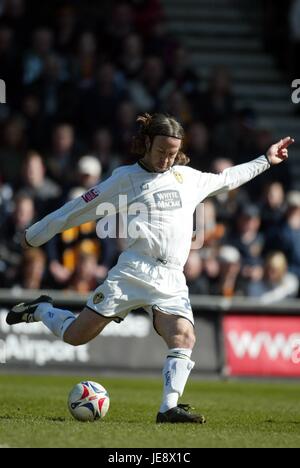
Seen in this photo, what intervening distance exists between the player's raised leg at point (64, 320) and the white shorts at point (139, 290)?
0.10 m

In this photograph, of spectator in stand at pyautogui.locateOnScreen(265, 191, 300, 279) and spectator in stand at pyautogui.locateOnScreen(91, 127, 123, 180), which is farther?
spectator in stand at pyautogui.locateOnScreen(265, 191, 300, 279)

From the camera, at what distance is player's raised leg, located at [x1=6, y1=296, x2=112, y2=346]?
10070 mm

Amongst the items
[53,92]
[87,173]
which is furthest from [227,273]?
[53,92]

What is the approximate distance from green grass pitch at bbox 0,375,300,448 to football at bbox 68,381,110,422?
3.2 inches

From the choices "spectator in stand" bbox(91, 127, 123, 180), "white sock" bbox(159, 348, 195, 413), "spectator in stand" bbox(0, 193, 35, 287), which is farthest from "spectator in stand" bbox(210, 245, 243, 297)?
"white sock" bbox(159, 348, 195, 413)

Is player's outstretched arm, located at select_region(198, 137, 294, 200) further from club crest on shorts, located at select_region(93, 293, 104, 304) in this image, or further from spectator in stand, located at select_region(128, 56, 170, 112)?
spectator in stand, located at select_region(128, 56, 170, 112)

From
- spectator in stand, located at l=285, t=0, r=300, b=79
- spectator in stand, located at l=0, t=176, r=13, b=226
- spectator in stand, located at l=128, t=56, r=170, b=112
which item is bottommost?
spectator in stand, located at l=0, t=176, r=13, b=226

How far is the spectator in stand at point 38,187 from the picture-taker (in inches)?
671

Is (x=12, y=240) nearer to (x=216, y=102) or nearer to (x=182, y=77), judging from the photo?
(x=216, y=102)

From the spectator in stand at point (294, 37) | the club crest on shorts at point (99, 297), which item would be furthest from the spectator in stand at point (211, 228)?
the club crest on shorts at point (99, 297)

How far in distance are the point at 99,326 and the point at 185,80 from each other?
38.1 feet

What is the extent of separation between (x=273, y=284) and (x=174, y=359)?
27.5 feet

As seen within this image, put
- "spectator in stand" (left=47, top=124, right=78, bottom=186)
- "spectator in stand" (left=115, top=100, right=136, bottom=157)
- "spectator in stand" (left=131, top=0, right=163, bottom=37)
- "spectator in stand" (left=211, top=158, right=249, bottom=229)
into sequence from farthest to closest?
"spectator in stand" (left=131, top=0, right=163, bottom=37), "spectator in stand" (left=115, top=100, right=136, bottom=157), "spectator in stand" (left=211, top=158, right=249, bottom=229), "spectator in stand" (left=47, top=124, right=78, bottom=186)
